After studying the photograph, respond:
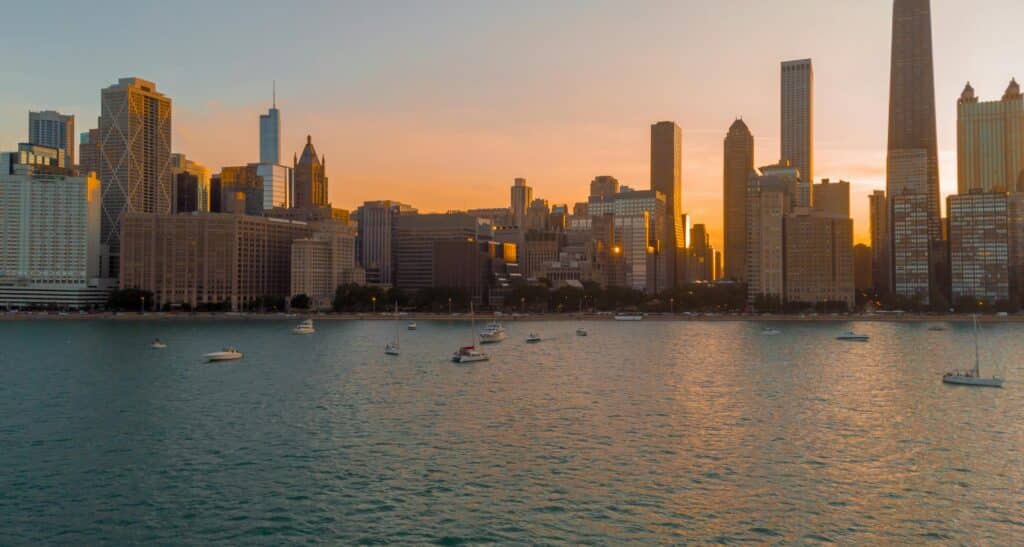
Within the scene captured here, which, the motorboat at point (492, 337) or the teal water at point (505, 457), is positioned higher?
the motorboat at point (492, 337)

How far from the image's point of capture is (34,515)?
144ft

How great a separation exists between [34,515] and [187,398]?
138ft

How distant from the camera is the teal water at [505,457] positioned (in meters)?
42.4

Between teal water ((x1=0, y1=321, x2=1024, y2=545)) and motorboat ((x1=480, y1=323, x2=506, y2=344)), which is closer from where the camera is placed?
teal water ((x1=0, y1=321, x2=1024, y2=545))

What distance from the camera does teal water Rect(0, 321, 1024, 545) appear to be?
42.4 metres

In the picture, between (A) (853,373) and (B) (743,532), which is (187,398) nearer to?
(B) (743,532)

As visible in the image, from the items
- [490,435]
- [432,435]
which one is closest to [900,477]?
[490,435]

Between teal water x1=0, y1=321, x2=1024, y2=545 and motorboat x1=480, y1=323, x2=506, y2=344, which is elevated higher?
motorboat x1=480, y1=323, x2=506, y2=344

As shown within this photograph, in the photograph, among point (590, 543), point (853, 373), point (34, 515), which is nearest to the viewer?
point (590, 543)

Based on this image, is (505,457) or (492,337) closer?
(505,457)

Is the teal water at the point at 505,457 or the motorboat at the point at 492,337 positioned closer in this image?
the teal water at the point at 505,457

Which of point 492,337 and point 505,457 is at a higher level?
point 492,337

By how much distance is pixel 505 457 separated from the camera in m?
56.5

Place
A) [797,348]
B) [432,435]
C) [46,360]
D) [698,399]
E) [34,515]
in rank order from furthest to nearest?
[797,348] < [46,360] < [698,399] < [432,435] < [34,515]
